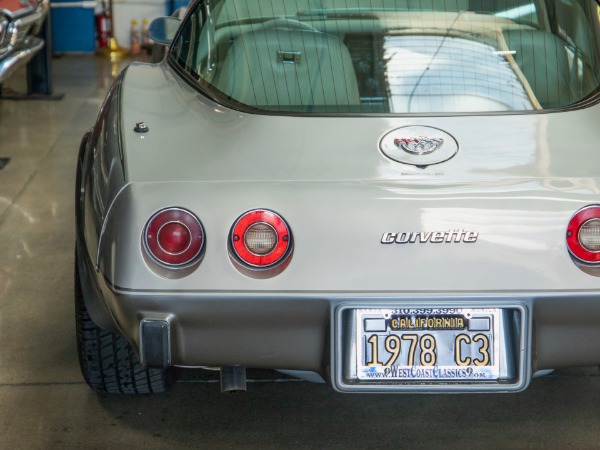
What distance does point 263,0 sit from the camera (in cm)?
320

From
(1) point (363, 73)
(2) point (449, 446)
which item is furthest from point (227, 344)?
(1) point (363, 73)

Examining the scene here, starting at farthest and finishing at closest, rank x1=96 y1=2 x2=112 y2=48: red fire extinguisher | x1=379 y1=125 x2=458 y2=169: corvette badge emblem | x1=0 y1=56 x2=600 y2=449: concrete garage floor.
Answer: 1. x1=96 y1=2 x2=112 y2=48: red fire extinguisher
2. x1=0 y1=56 x2=600 y2=449: concrete garage floor
3. x1=379 y1=125 x2=458 y2=169: corvette badge emblem

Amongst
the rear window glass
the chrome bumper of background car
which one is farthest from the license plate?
the chrome bumper of background car

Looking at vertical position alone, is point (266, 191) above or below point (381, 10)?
below

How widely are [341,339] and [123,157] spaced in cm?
73

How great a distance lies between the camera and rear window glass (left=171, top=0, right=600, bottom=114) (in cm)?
289

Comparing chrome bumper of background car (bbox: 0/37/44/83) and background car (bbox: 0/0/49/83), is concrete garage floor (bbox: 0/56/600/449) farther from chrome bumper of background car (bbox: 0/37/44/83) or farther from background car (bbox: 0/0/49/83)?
background car (bbox: 0/0/49/83)

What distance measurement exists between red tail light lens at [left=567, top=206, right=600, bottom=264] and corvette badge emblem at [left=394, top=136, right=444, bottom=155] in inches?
15.9

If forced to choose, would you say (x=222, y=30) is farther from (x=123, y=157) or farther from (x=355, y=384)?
(x=355, y=384)

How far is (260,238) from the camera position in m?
2.37

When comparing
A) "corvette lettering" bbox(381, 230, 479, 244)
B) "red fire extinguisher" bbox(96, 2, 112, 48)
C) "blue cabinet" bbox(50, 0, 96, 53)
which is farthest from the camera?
"red fire extinguisher" bbox(96, 2, 112, 48)

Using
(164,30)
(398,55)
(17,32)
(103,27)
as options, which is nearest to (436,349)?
(398,55)

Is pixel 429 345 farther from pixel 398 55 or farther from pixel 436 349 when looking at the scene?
pixel 398 55

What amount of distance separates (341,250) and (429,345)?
31cm
